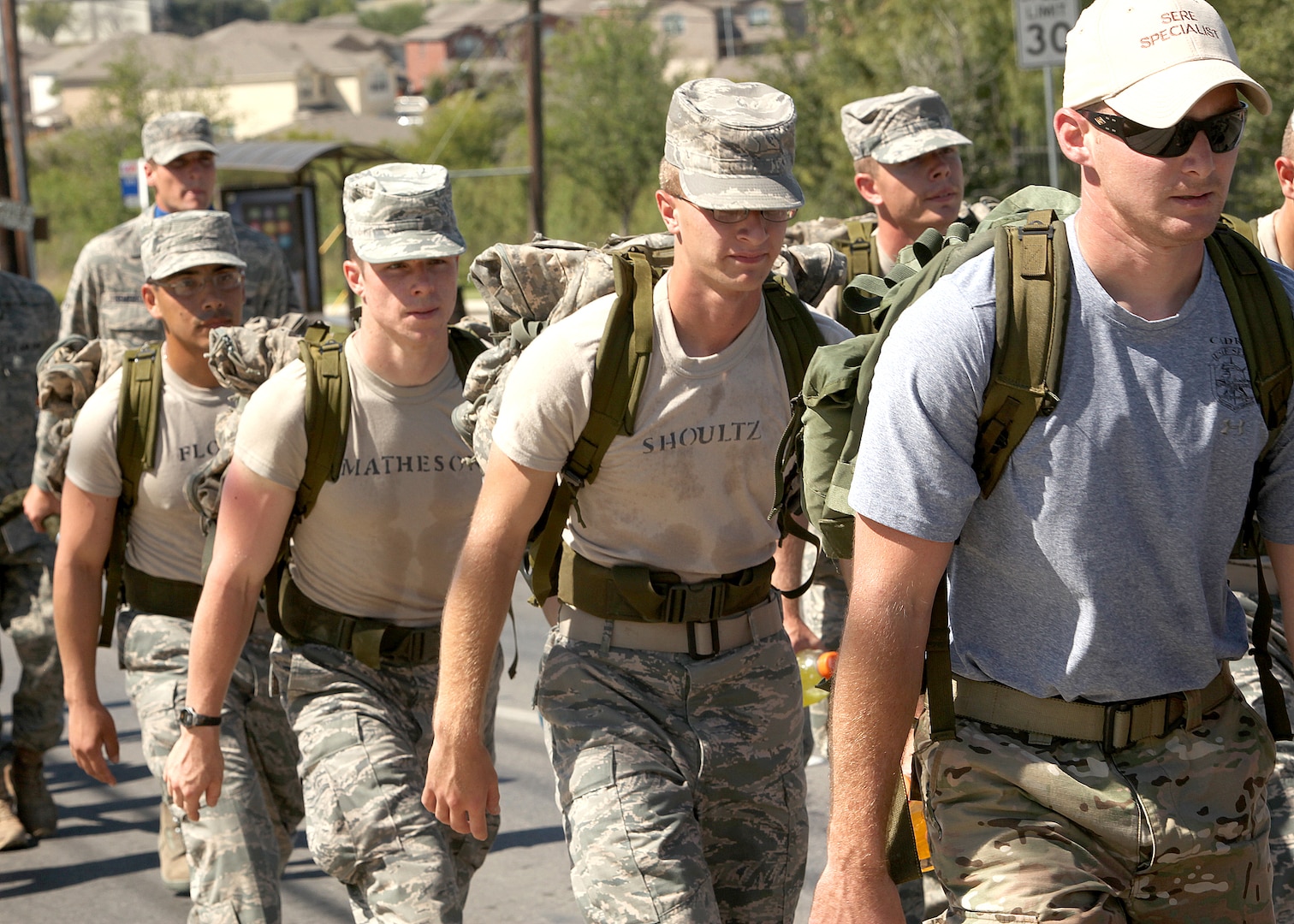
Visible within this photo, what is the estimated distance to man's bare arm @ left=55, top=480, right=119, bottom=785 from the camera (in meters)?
5.46

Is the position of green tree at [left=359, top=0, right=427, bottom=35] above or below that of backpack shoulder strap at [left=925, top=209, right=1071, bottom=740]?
below

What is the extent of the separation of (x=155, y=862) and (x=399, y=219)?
10.4 feet

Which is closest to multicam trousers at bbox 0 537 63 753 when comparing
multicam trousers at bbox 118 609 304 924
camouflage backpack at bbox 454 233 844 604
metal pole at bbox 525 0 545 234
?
multicam trousers at bbox 118 609 304 924

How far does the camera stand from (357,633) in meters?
4.78

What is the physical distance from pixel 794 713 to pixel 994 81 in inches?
791

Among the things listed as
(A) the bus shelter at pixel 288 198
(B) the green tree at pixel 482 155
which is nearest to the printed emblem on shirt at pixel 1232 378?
(A) the bus shelter at pixel 288 198

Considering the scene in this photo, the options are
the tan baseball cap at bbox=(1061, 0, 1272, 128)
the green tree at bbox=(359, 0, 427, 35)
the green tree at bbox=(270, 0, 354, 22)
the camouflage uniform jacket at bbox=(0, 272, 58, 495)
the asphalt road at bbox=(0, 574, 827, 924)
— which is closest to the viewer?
the tan baseball cap at bbox=(1061, 0, 1272, 128)

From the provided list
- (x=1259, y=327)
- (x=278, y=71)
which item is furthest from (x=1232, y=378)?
(x=278, y=71)

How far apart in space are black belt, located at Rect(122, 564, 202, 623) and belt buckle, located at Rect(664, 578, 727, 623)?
210 centimetres

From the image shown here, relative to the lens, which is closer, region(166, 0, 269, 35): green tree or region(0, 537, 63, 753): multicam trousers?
region(0, 537, 63, 753): multicam trousers

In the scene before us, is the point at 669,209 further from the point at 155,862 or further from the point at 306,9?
the point at 306,9

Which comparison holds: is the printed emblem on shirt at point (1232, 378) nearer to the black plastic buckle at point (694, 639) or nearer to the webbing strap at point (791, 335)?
the webbing strap at point (791, 335)

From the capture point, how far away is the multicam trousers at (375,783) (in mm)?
4301

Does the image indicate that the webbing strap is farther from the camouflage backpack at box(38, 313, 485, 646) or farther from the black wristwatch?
the black wristwatch
